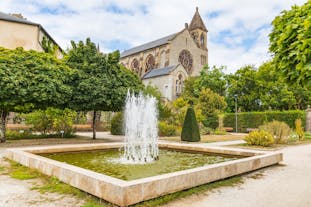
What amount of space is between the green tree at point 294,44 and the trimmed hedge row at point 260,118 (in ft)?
80.3

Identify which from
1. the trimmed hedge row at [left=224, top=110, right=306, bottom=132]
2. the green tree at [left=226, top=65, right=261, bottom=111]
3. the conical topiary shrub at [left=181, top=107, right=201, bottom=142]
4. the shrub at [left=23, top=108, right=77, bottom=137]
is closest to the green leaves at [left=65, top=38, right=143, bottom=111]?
the conical topiary shrub at [left=181, top=107, right=201, bottom=142]

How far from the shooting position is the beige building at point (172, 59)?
43812mm

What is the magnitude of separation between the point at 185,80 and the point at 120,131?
22720mm

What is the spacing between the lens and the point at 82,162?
7.76 m

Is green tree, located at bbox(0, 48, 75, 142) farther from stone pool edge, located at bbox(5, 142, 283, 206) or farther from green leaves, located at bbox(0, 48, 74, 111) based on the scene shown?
stone pool edge, located at bbox(5, 142, 283, 206)

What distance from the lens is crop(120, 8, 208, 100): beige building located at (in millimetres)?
43812

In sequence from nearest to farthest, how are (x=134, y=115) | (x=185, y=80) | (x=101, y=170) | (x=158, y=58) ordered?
1. (x=101, y=170)
2. (x=134, y=115)
3. (x=185, y=80)
4. (x=158, y=58)

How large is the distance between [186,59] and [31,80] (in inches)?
1771

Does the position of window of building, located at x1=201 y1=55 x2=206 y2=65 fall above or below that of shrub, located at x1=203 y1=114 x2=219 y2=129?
above

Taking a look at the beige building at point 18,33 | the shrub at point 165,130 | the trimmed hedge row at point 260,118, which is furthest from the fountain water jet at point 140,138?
the beige building at point 18,33

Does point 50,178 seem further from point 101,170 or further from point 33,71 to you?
point 33,71

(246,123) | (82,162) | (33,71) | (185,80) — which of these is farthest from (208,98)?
(82,162)

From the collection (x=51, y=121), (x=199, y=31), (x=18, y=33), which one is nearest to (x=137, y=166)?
(x=51, y=121)

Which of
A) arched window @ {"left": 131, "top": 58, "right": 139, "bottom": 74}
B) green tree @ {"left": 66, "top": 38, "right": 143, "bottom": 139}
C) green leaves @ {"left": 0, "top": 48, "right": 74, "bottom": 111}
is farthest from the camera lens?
arched window @ {"left": 131, "top": 58, "right": 139, "bottom": 74}
